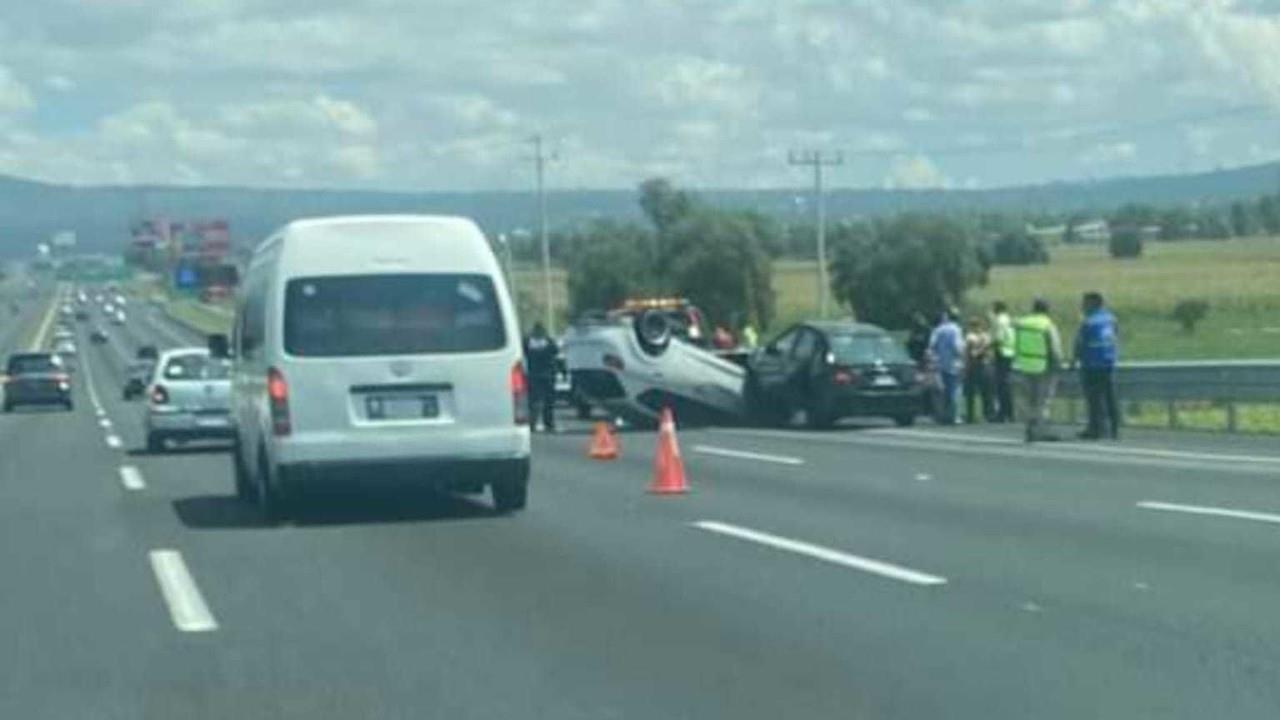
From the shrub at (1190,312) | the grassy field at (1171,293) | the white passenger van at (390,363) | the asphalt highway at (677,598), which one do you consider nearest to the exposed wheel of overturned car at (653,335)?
the asphalt highway at (677,598)

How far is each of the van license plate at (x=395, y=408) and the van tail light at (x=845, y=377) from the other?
55.9 feet

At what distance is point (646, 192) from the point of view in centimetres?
13988

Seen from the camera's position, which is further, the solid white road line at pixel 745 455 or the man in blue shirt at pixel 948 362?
the man in blue shirt at pixel 948 362

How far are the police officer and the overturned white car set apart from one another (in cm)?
74

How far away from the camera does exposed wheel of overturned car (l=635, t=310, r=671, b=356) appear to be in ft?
132

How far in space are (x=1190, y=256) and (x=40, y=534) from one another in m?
139

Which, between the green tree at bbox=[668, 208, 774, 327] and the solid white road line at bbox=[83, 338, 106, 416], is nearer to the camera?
the solid white road line at bbox=[83, 338, 106, 416]

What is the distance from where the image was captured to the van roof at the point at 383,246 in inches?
851

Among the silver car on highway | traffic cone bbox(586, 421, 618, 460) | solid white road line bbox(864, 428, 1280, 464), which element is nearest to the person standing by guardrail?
solid white road line bbox(864, 428, 1280, 464)

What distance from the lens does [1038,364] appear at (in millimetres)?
32500

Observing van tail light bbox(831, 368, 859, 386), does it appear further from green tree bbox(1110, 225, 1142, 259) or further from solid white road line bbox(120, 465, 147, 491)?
green tree bbox(1110, 225, 1142, 259)

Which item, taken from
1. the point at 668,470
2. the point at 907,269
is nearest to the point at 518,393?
the point at 668,470

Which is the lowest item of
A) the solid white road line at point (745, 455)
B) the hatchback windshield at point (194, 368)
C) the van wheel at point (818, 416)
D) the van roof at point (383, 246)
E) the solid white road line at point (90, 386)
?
the solid white road line at point (90, 386)

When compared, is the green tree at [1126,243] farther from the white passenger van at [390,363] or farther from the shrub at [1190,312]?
the white passenger van at [390,363]
